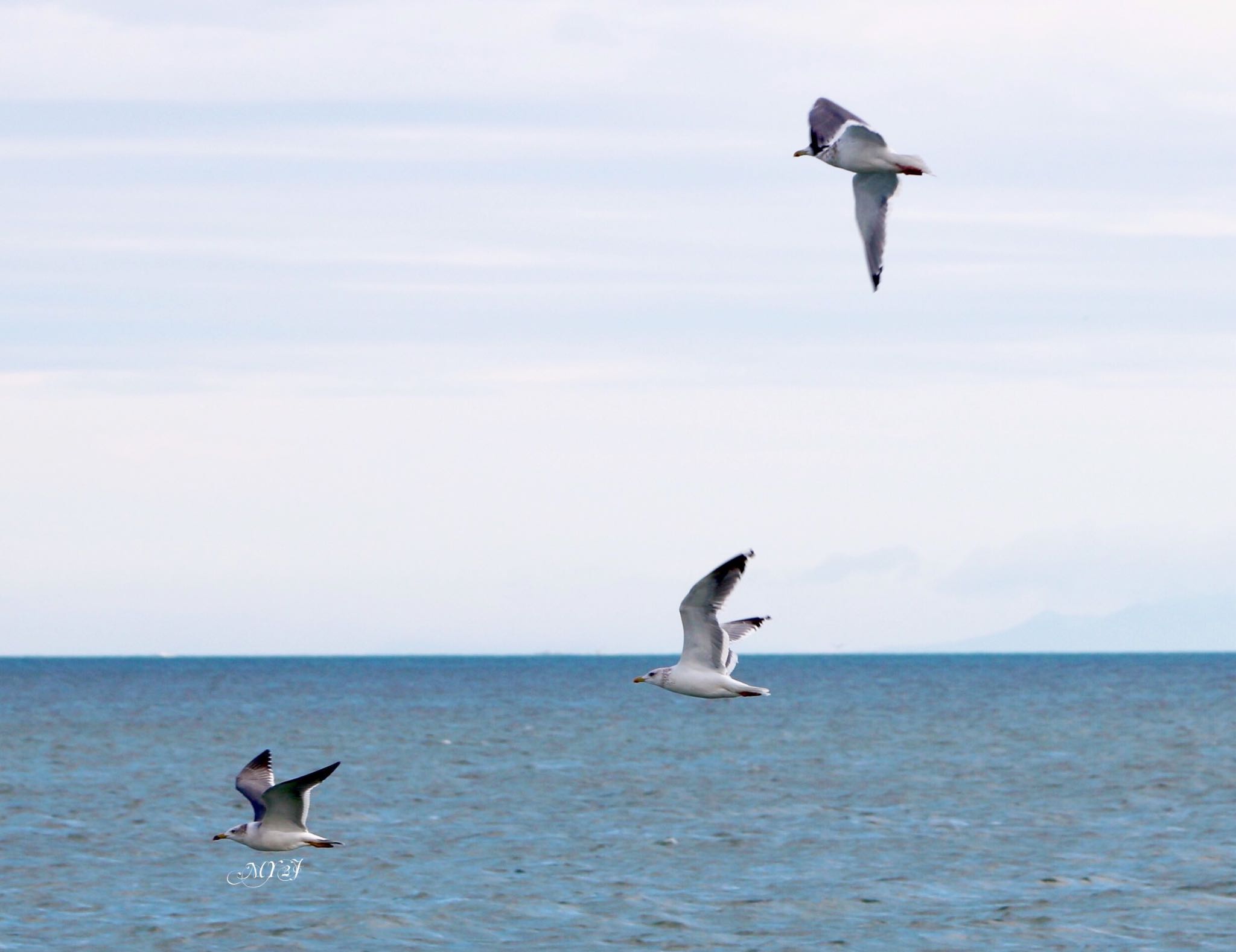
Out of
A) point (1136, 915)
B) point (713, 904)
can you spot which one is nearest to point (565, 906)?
point (713, 904)

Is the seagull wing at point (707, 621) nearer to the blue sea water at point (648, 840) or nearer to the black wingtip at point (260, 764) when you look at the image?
the black wingtip at point (260, 764)

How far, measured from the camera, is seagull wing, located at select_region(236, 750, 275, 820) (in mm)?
23328

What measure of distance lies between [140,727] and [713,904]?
8035cm

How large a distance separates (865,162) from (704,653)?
5768 mm

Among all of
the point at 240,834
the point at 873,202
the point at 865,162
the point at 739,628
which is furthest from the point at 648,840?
the point at 865,162

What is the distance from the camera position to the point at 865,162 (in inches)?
739

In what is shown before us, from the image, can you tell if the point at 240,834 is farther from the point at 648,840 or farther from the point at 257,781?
the point at 648,840

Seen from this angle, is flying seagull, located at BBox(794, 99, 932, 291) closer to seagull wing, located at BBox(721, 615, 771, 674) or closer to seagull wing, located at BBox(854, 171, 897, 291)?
seagull wing, located at BBox(854, 171, 897, 291)

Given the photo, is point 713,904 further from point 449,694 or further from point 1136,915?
point 449,694

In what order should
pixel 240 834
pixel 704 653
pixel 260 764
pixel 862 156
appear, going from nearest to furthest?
pixel 862 156 < pixel 704 653 < pixel 260 764 < pixel 240 834

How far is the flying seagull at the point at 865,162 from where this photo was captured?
18594 mm

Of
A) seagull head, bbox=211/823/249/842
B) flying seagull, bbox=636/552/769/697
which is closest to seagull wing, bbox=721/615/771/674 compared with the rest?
flying seagull, bbox=636/552/769/697

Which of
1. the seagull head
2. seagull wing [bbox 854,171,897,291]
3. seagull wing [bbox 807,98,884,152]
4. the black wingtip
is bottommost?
the seagull head

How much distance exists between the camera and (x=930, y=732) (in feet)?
330
